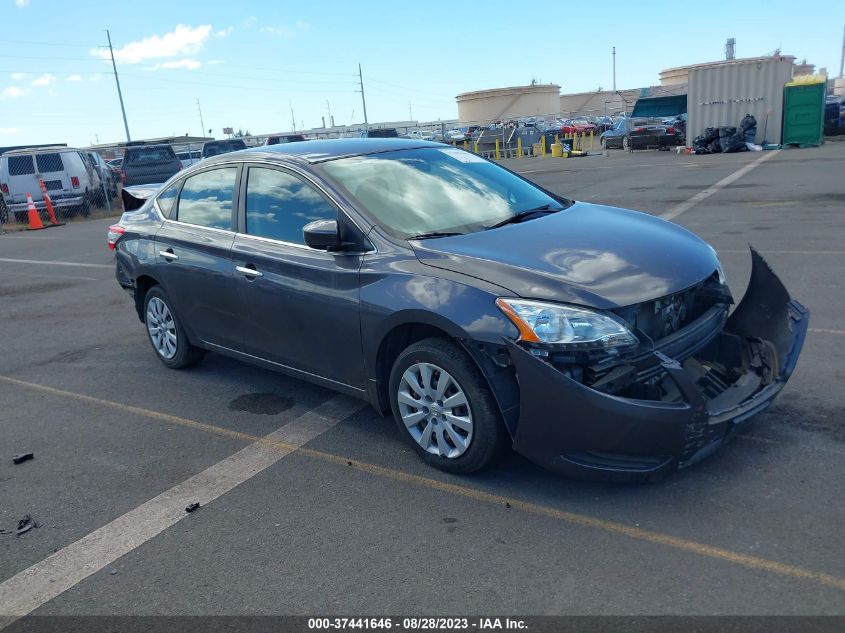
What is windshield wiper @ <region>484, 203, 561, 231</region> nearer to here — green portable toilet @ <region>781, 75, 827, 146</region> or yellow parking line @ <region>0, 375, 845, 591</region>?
yellow parking line @ <region>0, 375, 845, 591</region>

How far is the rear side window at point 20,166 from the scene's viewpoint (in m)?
18.7

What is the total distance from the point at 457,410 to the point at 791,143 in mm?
25484

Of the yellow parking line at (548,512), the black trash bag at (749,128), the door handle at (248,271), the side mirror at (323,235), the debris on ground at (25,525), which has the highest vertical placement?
the side mirror at (323,235)

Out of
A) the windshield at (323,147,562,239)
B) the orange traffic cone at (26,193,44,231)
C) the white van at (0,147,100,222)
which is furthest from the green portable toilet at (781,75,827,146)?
the windshield at (323,147,562,239)

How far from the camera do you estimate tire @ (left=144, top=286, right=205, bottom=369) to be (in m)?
5.68

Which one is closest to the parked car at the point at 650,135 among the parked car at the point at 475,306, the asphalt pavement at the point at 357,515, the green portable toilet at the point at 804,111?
the green portable toilet at the point at 804,111

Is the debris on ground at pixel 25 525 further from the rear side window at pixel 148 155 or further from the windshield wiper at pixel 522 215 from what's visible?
the rear side window at pixel 148 155

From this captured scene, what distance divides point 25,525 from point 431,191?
2920mm

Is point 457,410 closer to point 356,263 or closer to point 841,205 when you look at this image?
point 356,263

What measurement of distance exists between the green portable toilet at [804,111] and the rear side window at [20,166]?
940 inches

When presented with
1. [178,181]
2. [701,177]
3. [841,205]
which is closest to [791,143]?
[701,177]

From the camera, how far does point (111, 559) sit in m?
3.35

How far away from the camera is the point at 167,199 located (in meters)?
5.74

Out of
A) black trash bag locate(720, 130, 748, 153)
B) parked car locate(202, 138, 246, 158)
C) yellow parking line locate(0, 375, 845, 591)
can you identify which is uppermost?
parked car locate(202, 138, 246, 158)
